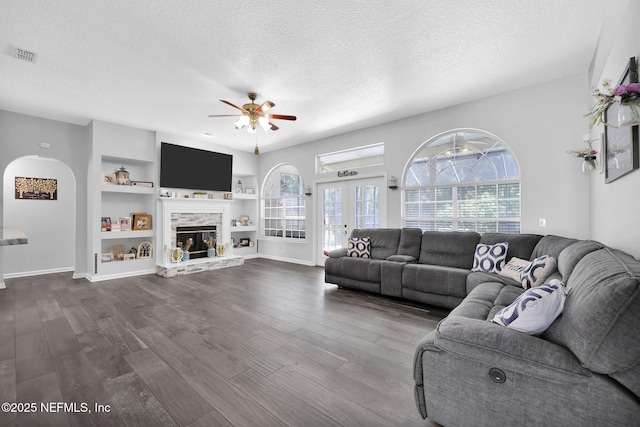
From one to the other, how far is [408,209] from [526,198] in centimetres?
172

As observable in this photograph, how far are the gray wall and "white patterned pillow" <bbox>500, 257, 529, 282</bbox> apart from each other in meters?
6.89

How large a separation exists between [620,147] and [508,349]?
184 centimetres

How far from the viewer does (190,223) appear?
6.23m

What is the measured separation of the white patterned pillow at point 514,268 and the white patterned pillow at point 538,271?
16cm

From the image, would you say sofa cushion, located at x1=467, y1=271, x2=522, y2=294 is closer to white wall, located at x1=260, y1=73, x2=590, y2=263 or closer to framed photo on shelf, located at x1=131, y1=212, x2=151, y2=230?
white wall, located at x1=260, y1=73, x2=590, y2=263

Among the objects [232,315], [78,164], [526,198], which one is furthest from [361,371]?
[78,164]

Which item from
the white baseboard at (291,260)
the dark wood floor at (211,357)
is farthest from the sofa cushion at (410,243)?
the white baseboard at (291,260)

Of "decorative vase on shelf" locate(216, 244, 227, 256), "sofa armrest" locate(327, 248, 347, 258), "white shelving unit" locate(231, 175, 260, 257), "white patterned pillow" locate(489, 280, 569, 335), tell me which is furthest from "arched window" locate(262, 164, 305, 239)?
"white patterned pillow" locate(489, 280, 569, 335)

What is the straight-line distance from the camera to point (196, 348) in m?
2.48

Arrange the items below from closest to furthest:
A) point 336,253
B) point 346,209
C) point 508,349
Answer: point 508,349
point 336,253
point 346,209

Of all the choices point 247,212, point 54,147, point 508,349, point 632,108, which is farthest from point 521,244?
point 54,147

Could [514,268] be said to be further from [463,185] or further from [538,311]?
[538,311]

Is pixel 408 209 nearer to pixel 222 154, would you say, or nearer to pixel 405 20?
pixel 405 20

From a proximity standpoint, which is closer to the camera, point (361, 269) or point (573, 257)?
point (573, 257)
